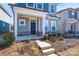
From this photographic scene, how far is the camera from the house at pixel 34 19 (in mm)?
4035

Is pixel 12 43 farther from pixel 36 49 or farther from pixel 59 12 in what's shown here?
pixel 59 12

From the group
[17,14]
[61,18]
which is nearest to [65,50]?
[61,18]

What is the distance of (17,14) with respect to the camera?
4.02 metres

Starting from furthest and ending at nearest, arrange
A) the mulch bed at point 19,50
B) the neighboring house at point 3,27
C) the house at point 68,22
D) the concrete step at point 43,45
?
1. the house at point 68,22
2. the concrete step at point 43,45
3. the neighboring house at point 3,27
4. the mulch bed at point 19,50

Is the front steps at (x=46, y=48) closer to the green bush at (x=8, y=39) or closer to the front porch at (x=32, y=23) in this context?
the front porch at (x=32, y=23)

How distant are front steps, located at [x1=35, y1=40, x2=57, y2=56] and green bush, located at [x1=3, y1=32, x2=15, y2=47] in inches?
25.9

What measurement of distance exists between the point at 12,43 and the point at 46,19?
1.14 m

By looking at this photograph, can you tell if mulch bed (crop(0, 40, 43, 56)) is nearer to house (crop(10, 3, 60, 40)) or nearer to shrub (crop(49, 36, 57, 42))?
house (crop(10, 3, 60, 40))

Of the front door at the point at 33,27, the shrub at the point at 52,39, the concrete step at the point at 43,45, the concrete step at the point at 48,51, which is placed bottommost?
the concrete step at the point at 48,51

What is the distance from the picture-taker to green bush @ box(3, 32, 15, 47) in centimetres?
386

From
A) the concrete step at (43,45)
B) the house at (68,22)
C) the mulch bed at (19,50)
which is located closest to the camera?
the mulch bed at (19,50)

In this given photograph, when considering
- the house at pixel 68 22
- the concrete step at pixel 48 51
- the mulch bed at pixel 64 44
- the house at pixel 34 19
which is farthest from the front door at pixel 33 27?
the house at pixel 68 22

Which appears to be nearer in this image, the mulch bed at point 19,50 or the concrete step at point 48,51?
the mulch bed at point 19,50

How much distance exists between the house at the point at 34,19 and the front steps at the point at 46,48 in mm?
259
